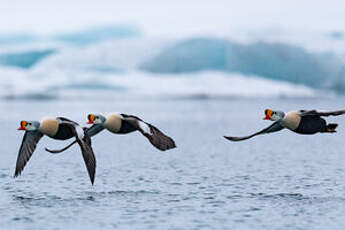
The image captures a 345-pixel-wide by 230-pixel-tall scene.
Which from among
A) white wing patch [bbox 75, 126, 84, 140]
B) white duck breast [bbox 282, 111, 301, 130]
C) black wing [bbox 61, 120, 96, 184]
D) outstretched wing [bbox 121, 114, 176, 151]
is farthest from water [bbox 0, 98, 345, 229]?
white duck breast [bbox 282, 111, 301, 130]

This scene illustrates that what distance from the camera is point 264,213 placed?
12523mm

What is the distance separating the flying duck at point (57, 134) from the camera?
1238 centimetres

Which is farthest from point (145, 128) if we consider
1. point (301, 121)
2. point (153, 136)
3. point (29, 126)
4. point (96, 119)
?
point (301, 121)

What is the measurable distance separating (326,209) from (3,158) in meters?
13.3

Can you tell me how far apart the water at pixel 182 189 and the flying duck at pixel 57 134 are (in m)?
0.86

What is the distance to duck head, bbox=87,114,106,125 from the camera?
12587mm

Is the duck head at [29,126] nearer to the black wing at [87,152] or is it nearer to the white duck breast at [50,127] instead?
the white duck breast at [50,127]

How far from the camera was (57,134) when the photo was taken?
13.3 meters

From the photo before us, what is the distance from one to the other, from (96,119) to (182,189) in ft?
11.6

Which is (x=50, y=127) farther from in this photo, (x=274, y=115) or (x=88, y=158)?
(x=274, y=115)

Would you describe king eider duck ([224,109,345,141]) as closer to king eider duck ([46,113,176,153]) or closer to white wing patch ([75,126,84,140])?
king eider duck ([46,113,176,153])

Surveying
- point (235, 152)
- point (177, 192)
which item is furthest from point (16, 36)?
point (177, 192)

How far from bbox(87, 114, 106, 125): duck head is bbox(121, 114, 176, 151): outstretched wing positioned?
1.34 ft

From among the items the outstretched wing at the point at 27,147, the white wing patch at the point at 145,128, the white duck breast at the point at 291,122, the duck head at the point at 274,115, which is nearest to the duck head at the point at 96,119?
the white wing patch at the point at 145,128
